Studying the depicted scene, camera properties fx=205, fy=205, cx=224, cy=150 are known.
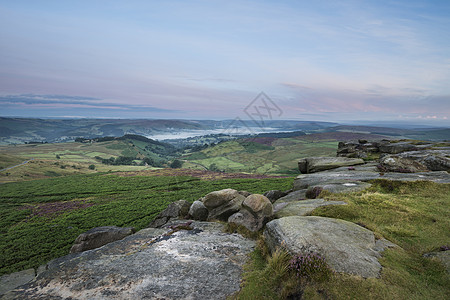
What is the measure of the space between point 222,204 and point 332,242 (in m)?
12.6

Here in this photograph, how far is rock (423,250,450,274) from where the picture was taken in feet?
28.0

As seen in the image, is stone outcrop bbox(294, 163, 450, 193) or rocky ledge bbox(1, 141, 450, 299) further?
stone outcrop bbox(294, 163, 450, 193)

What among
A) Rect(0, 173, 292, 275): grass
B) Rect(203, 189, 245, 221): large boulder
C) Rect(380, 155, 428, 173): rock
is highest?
Rect(380, 155, 428, 173): rock

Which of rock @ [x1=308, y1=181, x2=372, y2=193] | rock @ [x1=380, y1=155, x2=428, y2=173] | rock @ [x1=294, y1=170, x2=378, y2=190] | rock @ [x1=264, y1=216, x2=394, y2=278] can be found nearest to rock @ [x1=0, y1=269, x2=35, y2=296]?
rock @ [x1=264, y1=216, x2=394, y2=278]

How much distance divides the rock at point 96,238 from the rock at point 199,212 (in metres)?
6.35

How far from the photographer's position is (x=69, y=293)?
9.10 metres

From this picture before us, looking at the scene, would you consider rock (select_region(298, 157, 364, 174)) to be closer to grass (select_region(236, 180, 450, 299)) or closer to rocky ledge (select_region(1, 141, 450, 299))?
rocky ledge (select_region(1, 141, 450, 299))

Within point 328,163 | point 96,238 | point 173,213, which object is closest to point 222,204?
point 173,213

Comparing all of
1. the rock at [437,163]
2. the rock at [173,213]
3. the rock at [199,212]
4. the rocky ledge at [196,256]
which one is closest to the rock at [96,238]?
the rocky ledge at [196,256]

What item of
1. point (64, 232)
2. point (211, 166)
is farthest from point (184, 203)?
point (211, 166)

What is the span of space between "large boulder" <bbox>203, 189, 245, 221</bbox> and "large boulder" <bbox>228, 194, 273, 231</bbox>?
3304mm

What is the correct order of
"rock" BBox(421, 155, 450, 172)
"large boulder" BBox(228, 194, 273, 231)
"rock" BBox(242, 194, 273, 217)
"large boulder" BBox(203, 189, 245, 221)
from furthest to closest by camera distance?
"rock" BBox(421, 155, 450, 172)
"large boulder" BBox(203, 189, 245, 221)
"rock" BBox(242, 194, 273, 217)
"large boulder" BBox(228, 194, 273, 231)

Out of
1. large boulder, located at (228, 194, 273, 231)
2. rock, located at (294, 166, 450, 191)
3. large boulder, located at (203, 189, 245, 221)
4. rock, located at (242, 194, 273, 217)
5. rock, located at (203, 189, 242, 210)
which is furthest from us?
rock, located at (203, 189, 242, 210)

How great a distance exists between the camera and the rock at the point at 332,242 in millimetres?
8453
